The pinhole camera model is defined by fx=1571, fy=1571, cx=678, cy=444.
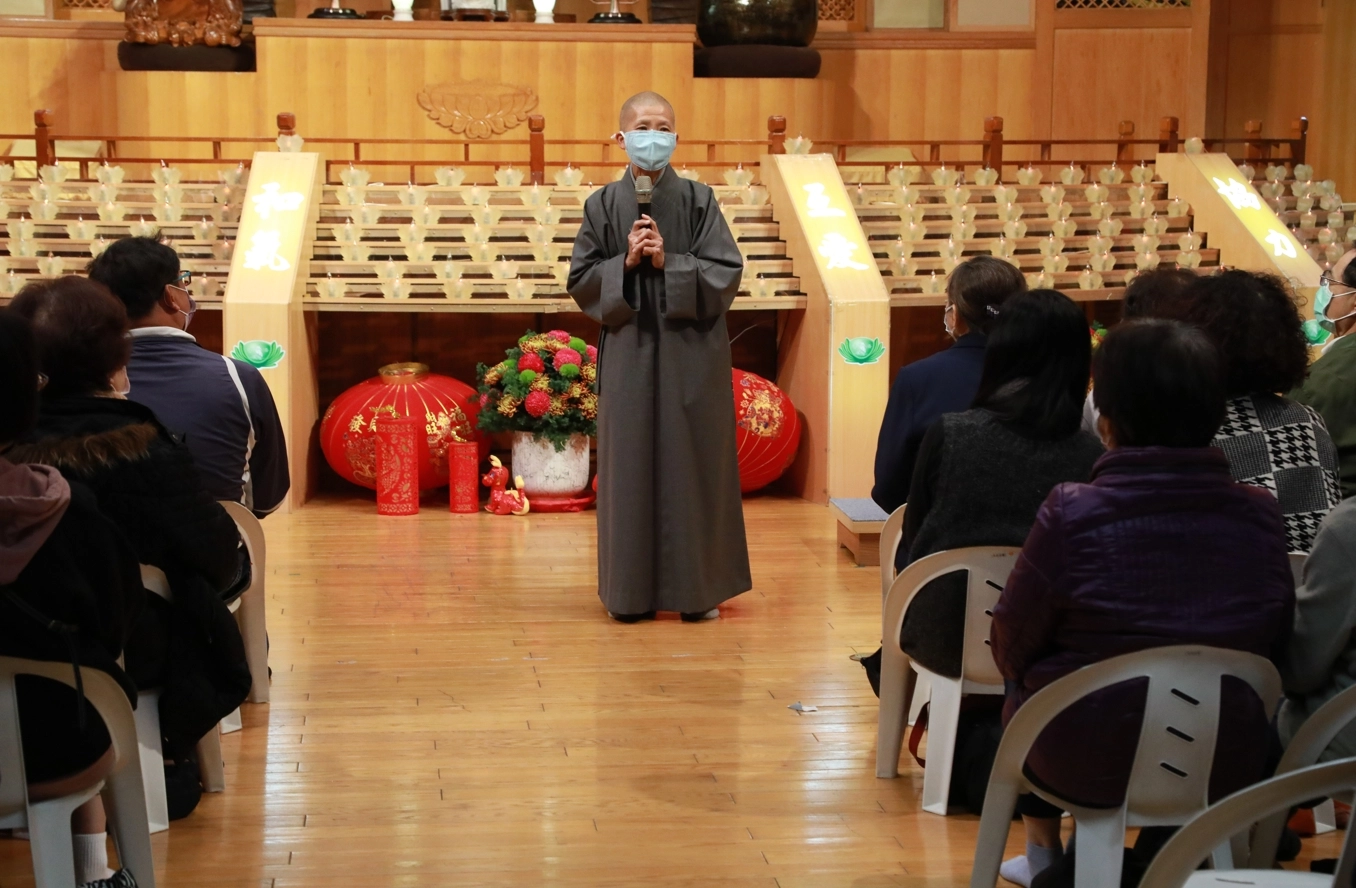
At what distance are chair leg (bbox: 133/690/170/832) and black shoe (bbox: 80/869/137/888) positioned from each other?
1.15 ft

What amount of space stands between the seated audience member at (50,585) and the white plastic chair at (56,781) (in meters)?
0.02

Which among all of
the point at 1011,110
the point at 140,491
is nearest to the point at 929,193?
the point at 1011,110

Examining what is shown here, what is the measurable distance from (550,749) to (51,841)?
1556mm

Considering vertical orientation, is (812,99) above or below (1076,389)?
above

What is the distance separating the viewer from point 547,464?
24.0ft

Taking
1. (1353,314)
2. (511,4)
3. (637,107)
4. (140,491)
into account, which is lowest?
(140,491)

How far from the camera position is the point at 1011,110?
477 inches

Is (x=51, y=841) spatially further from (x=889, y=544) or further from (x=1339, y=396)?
(x=1339, y=396)

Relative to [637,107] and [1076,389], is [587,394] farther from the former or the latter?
[1076,389]

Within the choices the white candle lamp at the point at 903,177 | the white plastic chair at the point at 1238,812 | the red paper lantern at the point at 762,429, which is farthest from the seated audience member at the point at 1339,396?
the white candle lamp at the point at 903,177

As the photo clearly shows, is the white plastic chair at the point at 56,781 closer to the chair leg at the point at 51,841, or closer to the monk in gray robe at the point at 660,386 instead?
the chair leg at the point at 51,841

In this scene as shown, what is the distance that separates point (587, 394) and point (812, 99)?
4.99 meters

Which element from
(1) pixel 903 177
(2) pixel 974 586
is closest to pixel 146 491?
(2) pixel 974 586

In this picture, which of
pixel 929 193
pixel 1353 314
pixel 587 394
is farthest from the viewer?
pixel 929 193
